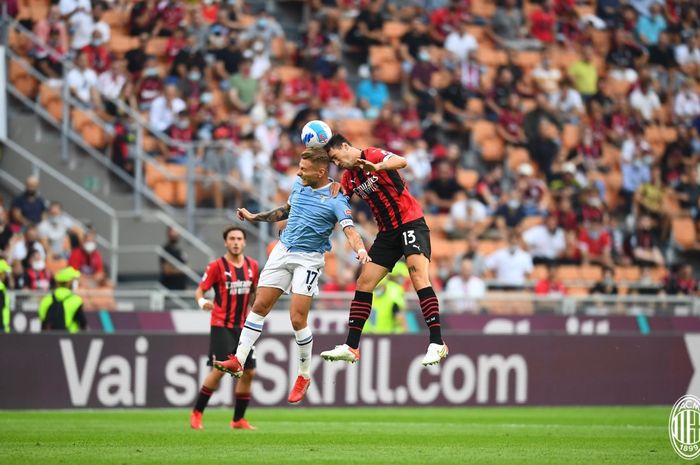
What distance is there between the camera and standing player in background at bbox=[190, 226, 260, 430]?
50.8ft

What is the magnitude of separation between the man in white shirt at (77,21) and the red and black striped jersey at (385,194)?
41.1 ft

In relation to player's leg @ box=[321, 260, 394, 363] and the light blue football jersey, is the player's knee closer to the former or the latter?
player's leg @ box=[321, 260, 394, 363]

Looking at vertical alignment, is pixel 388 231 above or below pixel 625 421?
above

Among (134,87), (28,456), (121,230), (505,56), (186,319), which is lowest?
(28,456)

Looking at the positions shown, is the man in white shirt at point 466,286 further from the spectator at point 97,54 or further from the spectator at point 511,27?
the spectator at point 511,27

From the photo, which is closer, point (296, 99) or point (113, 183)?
point (113, 183)

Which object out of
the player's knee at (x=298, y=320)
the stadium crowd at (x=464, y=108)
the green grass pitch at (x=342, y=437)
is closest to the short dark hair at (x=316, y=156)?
the player's knee at (x=298, y=320)

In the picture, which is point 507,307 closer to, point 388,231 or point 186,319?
point 186,319

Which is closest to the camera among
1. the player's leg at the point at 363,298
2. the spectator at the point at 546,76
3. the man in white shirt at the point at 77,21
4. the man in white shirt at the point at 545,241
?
the player's leg at the point at 363,298

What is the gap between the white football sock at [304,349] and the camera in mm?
13820

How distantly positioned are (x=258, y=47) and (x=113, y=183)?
14.4 ft

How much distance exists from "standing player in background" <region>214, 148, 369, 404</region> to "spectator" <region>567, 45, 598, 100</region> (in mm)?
19122

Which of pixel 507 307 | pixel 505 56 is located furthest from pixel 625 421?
pixel 505 56

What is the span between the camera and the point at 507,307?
77.2 ft
